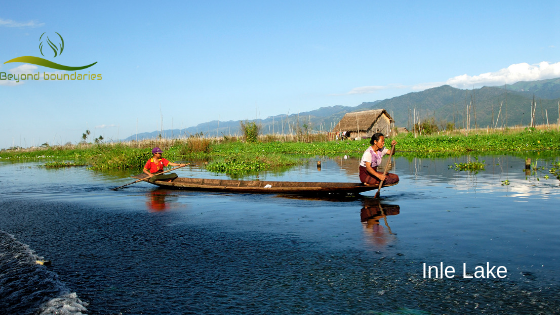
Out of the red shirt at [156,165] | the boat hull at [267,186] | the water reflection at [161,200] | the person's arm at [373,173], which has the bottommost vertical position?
the water reflection at [161,200]

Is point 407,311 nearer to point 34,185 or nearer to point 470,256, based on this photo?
point 470,256

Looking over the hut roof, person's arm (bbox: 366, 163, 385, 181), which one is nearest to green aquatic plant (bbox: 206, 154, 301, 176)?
person's arm (bbox: 366, 163, 385, 181)

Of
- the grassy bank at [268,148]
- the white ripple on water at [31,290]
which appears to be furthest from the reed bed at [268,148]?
the white ripple on water at [31,290]

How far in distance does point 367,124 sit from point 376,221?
138ft

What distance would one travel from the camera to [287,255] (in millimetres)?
5520

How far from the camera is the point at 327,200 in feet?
32.7

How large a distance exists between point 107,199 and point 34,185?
574cm

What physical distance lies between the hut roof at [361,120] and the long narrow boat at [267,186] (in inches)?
1492

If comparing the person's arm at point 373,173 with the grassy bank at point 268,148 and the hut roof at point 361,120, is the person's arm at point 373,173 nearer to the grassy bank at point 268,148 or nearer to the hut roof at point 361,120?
the grassy bank at point 268,148

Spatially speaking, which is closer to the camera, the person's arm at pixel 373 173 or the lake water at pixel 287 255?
the lake water at pixel 287 255

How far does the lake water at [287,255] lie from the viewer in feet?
13.3

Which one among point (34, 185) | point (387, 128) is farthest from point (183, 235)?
point (387, 128)

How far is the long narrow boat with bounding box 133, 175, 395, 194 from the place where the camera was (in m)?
9.88

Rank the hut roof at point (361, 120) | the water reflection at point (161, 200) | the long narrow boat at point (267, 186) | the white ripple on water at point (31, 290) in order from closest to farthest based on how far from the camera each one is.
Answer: the white ripple on water at point (31, 290)
the water reflection at point (161, 200)
the long narrow boat at point (267, 186)
the hut roof at point (361, 120)
